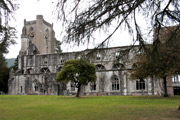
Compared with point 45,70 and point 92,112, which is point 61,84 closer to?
point 45,70

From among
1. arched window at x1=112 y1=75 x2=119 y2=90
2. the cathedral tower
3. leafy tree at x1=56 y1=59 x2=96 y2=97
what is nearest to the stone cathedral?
arched window at x1=112 y1=75 x2=119 y2=90

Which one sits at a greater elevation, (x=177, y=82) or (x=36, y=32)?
(x=36, y=32)

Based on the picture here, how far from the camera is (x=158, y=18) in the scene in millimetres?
8156

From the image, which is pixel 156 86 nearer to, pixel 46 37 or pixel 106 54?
pixel 106 54

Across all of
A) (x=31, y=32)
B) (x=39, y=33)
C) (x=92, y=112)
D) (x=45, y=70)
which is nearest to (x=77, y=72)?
(x=92, y=112)

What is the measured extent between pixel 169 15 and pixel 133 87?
31653 mm

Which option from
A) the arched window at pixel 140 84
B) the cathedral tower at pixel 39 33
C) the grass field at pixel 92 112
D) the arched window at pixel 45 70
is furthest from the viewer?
the cathedral tower at pixel 39 33

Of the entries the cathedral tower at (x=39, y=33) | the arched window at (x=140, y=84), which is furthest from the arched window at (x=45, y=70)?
the arched window at (x=140, y=84)

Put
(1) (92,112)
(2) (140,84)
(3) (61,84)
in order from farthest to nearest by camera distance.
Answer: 1. (3) (61,84)
2. (2) (140,84)
3. (1) (92,112)

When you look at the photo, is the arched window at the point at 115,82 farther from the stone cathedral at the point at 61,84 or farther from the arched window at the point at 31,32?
the arched window at the point at 31,32

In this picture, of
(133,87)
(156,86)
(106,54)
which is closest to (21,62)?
(133,87)

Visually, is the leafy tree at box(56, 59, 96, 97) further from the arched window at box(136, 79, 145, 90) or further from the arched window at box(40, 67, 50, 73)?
the arched window at box(40, 67, 50, 73)

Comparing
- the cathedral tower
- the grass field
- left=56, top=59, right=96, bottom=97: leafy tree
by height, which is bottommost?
the grass field

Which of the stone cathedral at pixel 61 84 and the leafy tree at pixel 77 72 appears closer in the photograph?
the leafy tree at pixel 77 72
